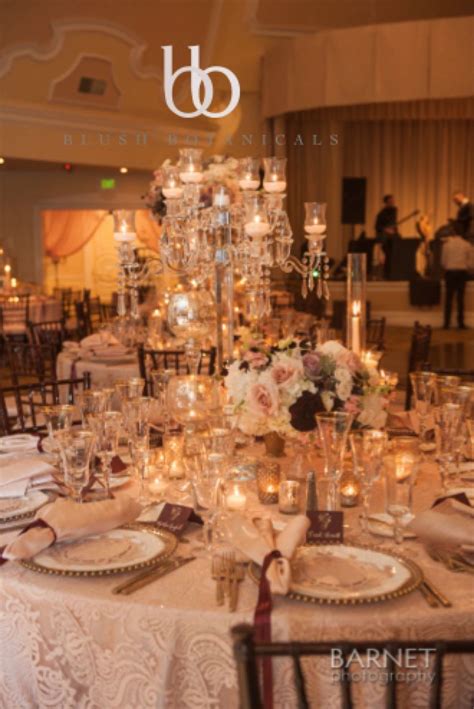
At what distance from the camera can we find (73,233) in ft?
51.1

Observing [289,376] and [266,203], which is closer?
[289,376]

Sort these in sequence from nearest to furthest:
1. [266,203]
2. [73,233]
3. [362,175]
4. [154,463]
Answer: [154,463]
[266,203]
[73,233]
[362,175]

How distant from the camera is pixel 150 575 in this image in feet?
6.17

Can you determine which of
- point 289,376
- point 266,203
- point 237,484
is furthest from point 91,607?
point 266,203

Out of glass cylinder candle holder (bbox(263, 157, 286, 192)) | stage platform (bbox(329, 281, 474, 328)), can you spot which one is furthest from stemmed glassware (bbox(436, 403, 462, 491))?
stage platform (bbox(329, 281, 474, 328))

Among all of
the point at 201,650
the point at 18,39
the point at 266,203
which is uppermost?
the point at 18,39

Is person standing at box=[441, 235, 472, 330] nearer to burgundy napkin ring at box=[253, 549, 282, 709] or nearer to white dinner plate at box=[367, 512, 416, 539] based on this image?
white dinner plate at box=[367, 512, 416, 539]

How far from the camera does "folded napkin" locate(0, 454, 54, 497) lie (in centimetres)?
245

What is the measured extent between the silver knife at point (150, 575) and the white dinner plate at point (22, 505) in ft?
1.64

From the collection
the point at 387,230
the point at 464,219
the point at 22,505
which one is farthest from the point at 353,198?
the point at 22,505

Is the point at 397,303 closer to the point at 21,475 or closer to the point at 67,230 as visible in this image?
the point at 67,230

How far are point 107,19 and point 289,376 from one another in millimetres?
9263

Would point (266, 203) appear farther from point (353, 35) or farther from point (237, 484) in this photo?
point (353, 35)

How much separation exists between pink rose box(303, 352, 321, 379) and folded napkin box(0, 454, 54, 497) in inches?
29.9
